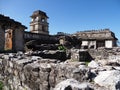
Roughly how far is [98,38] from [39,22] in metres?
17.4

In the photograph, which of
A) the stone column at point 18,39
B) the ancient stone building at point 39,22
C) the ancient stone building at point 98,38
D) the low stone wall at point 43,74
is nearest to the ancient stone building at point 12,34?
the stone column at point 18,39

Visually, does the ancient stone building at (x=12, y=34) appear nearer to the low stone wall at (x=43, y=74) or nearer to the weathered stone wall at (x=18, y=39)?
the weathered stone wall at (x=18, y=39)

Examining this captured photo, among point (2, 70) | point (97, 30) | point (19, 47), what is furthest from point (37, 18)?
point (2, 70)

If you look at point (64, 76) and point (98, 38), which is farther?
point (98, 38)

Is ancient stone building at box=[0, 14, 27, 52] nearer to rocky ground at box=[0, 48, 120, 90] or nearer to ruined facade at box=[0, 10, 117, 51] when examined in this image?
ruined facade at box=[0, 10, 117, 51]

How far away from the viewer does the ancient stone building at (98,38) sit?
41188mm

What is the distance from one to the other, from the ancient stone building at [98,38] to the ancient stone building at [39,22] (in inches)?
425

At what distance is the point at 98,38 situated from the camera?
139ft

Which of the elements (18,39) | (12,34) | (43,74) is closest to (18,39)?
(18,39)

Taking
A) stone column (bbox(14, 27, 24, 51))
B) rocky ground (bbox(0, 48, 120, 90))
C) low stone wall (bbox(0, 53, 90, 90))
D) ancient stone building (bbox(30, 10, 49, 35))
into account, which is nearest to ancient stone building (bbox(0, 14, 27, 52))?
stone column (bbox(14, 27, 24, 51))

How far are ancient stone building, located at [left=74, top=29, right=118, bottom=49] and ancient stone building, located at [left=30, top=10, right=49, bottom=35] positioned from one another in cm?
1080

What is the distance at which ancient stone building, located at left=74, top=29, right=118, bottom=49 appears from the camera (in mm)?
41188

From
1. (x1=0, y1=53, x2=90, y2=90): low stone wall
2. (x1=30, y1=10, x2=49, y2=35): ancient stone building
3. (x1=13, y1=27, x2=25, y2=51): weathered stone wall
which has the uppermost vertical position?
(x1=30, y1=10, x2=49, y2=35): ancient stone building

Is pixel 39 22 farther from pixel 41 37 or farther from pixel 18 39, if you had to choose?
pixel 18 39
